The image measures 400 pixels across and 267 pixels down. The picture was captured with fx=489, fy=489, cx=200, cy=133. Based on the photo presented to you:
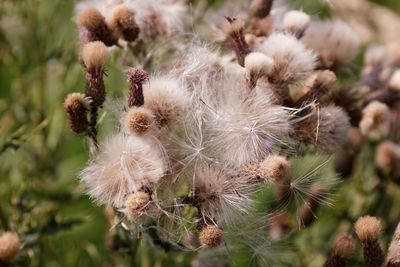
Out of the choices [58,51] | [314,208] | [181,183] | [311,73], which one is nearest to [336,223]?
[314,208]

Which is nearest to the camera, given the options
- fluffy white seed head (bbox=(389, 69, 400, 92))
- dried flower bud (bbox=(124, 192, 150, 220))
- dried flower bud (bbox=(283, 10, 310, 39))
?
dried flower bud (bbox=(124, 192, 150, 220))

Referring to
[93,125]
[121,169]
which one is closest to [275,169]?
[121,169]

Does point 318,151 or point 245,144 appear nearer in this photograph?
point 245,144

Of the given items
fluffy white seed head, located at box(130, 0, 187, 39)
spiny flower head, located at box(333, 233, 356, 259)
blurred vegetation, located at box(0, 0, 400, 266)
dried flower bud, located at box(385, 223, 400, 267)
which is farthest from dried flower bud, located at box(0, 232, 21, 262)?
dried flower bud, located at box(385, 223, 400, 267)

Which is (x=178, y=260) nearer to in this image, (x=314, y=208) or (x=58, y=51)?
(x=314, y=208)

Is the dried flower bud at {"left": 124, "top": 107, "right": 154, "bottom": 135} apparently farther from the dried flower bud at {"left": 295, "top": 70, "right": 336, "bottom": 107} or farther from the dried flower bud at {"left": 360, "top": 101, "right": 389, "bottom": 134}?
the dried flower bud at {"left": 360, "top": 101, "right": 389, "bottom": 134}
